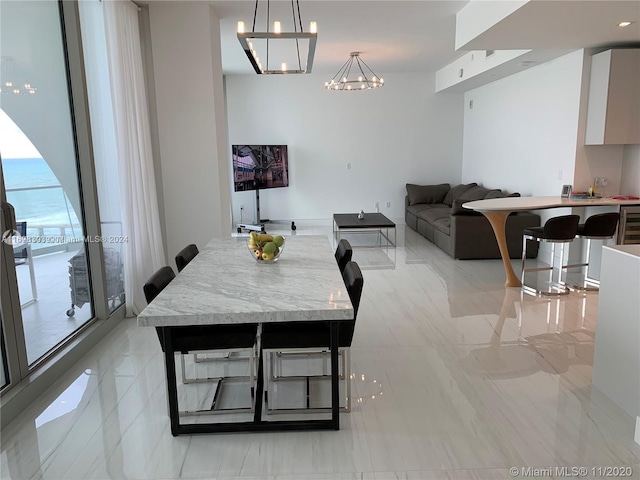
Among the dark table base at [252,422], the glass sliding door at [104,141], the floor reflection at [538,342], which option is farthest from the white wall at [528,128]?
the glass sliding door at [104,141]

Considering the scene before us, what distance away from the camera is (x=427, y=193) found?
28.8 feet

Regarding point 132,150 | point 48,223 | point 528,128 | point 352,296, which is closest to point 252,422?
point 352,296

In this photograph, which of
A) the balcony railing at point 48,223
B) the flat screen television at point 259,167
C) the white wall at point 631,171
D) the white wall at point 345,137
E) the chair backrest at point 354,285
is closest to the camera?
the chair backrest at point 354,285

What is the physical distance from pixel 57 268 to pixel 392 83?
728 centimetres

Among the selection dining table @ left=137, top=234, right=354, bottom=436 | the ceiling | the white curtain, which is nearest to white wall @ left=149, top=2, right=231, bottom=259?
the white curtain

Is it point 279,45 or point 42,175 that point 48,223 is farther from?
point 279,45

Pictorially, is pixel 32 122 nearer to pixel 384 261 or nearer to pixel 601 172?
pixel 384 261

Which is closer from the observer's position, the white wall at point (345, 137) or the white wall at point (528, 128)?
the white wall at point (528, 128)

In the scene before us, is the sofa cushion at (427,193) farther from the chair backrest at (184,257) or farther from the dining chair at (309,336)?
the dining chair at (309,336)

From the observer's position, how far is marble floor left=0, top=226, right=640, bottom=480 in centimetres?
219

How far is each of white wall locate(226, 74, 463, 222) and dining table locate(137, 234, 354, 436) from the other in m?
6.17

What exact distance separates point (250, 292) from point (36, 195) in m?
1.75

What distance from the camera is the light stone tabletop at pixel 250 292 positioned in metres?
2.15

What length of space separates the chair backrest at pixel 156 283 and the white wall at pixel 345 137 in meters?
6.51
